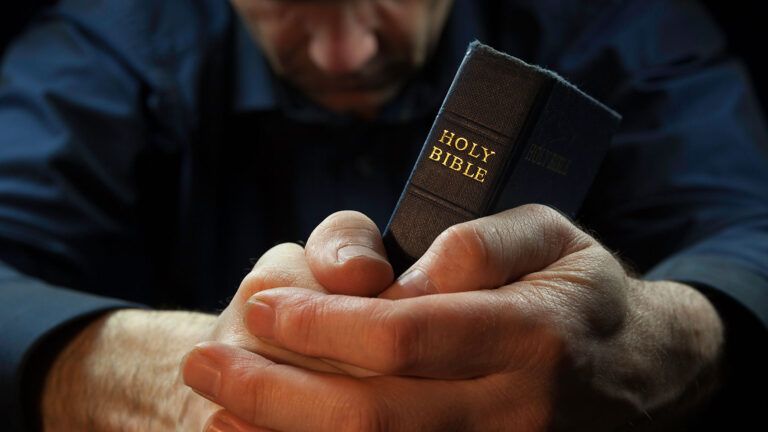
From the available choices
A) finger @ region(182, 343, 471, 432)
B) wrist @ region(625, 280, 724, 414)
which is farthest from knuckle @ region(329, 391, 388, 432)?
wrist @ region(625, 280, 724, 414)

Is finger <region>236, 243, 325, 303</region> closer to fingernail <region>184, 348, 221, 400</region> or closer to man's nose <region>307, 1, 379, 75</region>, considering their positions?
fingernail <region>184, 348, 221, 400</region>

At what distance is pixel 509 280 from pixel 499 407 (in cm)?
8

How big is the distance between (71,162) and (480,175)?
66cm

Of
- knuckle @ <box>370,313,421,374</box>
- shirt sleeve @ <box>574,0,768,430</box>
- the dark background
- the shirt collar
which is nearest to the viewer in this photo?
knuckle @ <box>370,313,421,374</box>

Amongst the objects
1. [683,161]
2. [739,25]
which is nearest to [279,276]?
[683,161]

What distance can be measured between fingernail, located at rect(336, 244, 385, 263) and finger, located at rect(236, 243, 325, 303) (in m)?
0.03

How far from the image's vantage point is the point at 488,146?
0.55 metres

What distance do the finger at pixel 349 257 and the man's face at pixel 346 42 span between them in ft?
1.46

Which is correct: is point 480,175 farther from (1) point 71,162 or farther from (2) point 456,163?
(1) point 71,162

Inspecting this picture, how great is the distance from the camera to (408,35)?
1.04m

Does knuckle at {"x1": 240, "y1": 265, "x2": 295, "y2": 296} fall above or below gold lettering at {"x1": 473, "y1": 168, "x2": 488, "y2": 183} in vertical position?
below

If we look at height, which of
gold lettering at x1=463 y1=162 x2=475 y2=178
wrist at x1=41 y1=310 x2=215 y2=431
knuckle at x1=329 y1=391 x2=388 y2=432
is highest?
gold lettering at x1=463 y1=162 x2=475 y2=178

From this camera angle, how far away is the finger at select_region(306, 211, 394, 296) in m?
0.55

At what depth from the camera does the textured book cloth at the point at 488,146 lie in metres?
0.54
